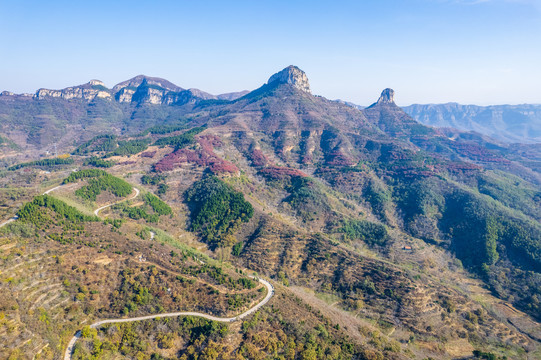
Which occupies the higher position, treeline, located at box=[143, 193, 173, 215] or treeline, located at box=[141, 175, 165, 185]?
treeline, located at box=[141, 175, 165, 185]

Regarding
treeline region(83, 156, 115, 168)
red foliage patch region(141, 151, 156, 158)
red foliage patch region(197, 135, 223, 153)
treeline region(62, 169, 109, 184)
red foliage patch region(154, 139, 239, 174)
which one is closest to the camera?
treeline region(62, 169, 109, 184)

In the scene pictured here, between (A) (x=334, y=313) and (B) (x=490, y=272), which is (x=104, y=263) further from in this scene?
(B) (x=490, y=272)

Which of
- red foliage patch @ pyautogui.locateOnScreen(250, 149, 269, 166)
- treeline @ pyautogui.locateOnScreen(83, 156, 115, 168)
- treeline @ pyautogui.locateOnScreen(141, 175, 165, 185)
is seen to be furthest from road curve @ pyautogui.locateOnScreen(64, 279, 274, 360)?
treeline @ pyautogui.locateOnScreen(83, 156, 115, 168)

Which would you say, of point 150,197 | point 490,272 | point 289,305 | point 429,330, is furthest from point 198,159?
point 490,272

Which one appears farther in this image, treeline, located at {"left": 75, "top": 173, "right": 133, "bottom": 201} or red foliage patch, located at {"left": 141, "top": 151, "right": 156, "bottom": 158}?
red foliage patch, located at {"left": 141, "top": 151, "right": 156, "bottom": 158}

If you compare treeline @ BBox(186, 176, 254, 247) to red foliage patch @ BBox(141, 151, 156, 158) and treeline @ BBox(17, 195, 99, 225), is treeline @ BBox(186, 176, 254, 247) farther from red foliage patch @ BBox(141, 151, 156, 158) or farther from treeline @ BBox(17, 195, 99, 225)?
red foliage patch @ BBox(141, 151, 156, 158)

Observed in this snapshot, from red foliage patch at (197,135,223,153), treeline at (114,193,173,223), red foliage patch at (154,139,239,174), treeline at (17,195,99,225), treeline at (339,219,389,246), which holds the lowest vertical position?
treeline at (339,219,389,246)

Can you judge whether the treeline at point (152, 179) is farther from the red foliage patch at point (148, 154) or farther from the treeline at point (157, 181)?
the red foliage patch at point (148, 154)
